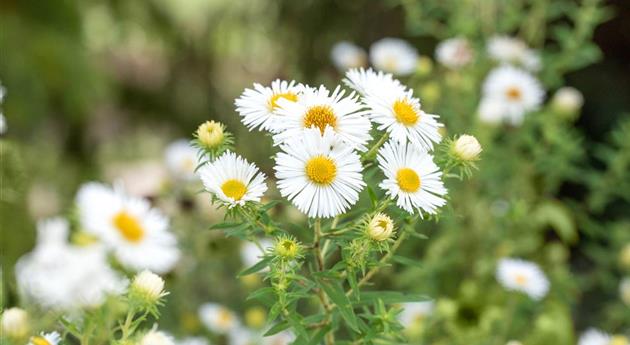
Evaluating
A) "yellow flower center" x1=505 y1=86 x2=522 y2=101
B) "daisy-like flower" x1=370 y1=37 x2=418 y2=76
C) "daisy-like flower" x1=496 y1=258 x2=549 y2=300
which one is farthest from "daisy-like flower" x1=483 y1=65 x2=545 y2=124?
"daisy-like flower" x1=496 y1=258 x2=549 y2=300

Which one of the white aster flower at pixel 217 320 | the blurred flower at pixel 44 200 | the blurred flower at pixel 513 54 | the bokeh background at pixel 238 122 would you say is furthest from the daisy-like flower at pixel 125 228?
the blurred flower at pixel 44 200

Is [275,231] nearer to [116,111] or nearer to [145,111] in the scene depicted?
[145,111]

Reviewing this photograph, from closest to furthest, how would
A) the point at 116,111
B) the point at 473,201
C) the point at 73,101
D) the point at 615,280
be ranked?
the point at 473,201, the point at 615,280, the point at 73,101, the point at 116,111

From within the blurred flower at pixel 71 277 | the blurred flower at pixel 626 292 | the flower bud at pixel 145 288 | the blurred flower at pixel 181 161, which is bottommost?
the blurred flower at pixel 71 277

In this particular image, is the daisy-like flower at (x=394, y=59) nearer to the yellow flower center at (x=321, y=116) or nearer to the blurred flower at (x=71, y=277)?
the yellow flower center at (x=321, y=116)

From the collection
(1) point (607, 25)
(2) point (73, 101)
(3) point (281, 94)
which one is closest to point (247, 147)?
(2) point (73, 101)
